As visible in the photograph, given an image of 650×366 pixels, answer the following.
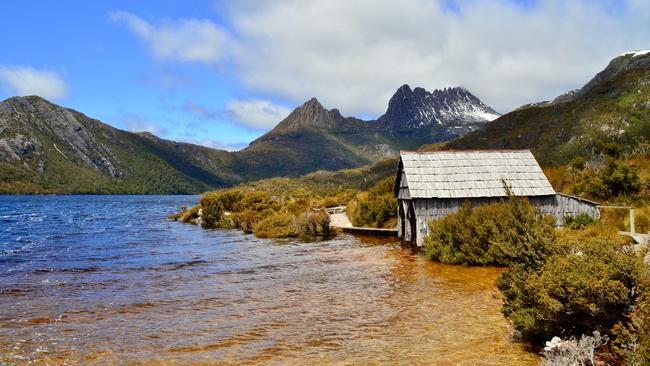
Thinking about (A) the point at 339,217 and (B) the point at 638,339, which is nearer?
(B) the point at 638,339

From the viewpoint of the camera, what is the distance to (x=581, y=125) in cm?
8362

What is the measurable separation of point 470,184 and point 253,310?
1525 centimetres

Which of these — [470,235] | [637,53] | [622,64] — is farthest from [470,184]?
[637,53]

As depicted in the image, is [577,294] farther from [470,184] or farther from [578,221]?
[578,221]

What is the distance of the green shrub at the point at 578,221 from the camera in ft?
79.5

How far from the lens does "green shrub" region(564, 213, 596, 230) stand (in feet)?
79.5

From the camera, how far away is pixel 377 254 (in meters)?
24.3

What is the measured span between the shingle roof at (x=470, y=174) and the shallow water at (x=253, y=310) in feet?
12.5

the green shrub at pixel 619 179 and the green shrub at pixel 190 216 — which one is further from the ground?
the green shrub at pixel 619 179

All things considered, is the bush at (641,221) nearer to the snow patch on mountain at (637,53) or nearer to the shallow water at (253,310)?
the shallow water at (253,310)

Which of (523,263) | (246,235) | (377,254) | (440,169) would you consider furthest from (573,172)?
Result: (523,263)

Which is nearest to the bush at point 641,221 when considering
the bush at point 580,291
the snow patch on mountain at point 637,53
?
the bush at point 580,291

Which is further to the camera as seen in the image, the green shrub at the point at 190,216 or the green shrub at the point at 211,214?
the green shrub at the point at 190,216

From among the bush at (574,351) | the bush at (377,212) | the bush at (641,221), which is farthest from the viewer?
the bush at (377,212)
